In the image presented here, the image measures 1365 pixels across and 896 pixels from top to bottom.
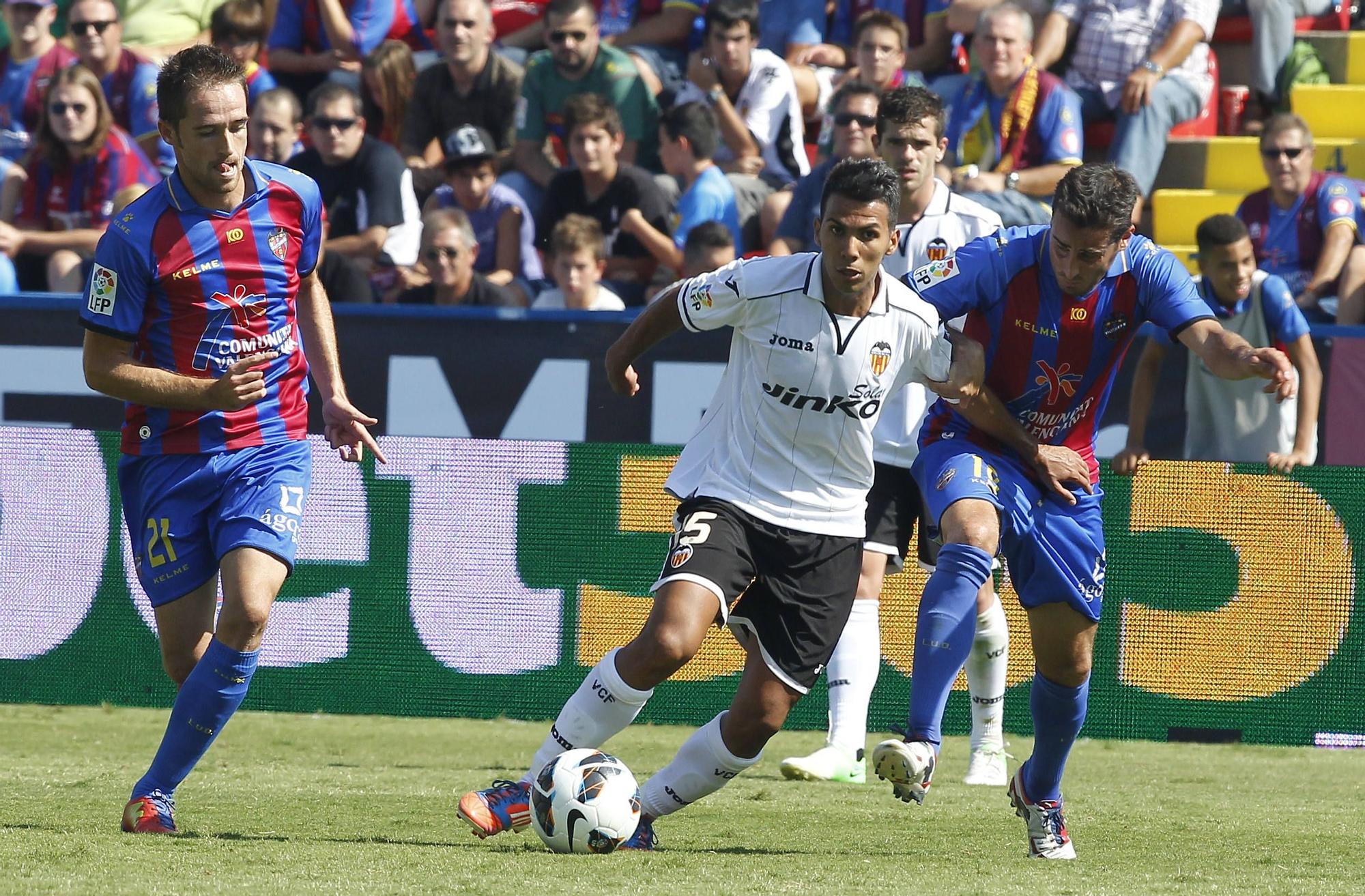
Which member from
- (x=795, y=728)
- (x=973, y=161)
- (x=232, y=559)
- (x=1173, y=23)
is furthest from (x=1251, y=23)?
(x=232, y=559)

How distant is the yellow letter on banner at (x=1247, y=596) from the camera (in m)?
8.06

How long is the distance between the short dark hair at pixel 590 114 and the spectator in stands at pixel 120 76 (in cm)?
297

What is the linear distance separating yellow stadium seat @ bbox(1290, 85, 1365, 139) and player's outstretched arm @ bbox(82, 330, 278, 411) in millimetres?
8468

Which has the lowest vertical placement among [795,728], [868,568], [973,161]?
[795,728]

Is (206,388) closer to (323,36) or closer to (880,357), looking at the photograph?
(880,357)

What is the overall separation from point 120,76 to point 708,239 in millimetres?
4715

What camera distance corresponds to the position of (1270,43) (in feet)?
37.6

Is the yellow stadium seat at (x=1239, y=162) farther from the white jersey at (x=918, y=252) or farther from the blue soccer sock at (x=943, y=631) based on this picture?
the blue soccer sock at (x=943, y=631)

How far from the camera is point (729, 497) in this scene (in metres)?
5.01

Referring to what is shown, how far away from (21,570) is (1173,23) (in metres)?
7.47

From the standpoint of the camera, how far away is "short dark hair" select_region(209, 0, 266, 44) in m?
11.8

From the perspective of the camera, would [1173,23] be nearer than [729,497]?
No

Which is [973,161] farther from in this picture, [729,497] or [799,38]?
[729,497]

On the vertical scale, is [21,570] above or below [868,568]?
below
